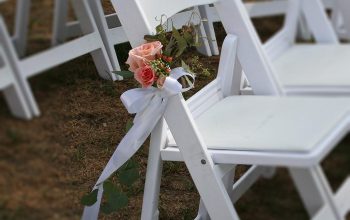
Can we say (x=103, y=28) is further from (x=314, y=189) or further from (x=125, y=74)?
(x=314, y=189)

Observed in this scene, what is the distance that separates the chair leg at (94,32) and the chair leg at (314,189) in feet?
1.82

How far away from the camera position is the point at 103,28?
1.61 metres

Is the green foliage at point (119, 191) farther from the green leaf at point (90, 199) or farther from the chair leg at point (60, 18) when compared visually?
the chair leg at point (60, 18)

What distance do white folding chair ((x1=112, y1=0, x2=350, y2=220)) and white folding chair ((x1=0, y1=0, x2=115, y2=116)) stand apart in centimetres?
12

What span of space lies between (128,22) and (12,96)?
30 cm

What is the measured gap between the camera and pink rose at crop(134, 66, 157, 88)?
145 centimetres

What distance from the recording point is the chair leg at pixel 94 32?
158 cm

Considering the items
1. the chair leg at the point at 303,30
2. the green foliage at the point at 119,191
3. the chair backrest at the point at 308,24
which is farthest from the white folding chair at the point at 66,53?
the chair leg at the point at 303,30

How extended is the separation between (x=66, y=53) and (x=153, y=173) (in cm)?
34

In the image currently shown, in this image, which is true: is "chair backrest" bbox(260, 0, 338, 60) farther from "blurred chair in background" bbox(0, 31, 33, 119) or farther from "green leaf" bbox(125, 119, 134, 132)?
"blurred chair in background" bbox(0, 31, 33, 119)

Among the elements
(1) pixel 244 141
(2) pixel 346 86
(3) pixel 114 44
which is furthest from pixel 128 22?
(2) pixel 346 86

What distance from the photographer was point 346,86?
202 cm

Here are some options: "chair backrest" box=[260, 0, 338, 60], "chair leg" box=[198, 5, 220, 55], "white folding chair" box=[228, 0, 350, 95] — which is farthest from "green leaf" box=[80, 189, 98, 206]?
"chair backrest" box=[260, 0, 338, 60]

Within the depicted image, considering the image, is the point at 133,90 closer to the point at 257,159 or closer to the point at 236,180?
the point at 257,159
